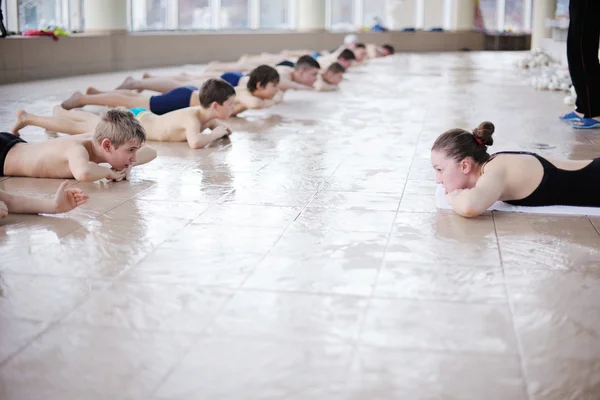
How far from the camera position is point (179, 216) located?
151 inches

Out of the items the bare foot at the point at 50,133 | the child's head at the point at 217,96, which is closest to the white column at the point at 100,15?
the bare foot at the point at 50,133

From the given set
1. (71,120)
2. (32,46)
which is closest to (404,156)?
(71,120)

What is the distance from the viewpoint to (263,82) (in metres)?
7.94

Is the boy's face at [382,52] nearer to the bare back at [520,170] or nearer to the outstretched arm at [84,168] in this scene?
the outstretched arm at [84,168]

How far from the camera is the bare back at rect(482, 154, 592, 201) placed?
12.7ft

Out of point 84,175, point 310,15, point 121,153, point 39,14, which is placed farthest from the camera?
point 310,15

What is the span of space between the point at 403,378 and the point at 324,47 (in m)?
20.2

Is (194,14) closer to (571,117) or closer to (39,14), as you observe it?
(39,14)

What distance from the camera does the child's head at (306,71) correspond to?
1047 centimetres

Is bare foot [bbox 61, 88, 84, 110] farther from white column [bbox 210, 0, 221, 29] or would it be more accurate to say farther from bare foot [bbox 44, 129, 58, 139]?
white column [bbox 210, 0, 221, 29]

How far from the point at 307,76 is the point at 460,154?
6.89 m

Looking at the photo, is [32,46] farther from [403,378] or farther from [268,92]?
[403,378]

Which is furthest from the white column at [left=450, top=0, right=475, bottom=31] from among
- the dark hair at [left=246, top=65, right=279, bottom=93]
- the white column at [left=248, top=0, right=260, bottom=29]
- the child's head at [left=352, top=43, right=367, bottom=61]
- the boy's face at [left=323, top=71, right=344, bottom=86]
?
the dark hair at [left=246, top=65, right=279, bottom=93]

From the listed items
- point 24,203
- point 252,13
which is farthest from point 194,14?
point 24,203
